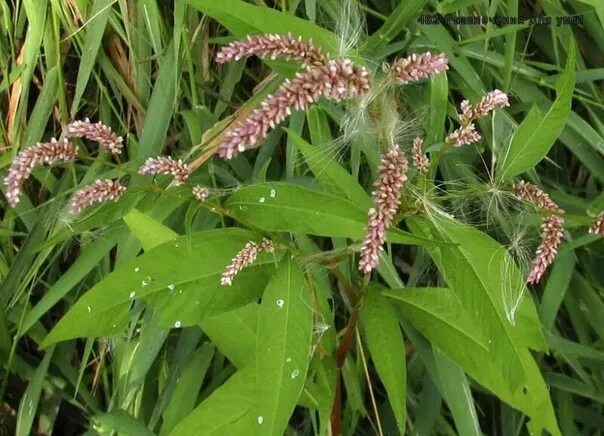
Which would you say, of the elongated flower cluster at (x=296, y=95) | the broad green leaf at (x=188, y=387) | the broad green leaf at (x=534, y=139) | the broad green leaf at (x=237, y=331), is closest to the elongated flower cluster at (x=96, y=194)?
the elongated flower cluster at (x=296, y=95)

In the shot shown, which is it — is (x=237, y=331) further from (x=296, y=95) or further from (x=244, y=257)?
(x=296, y=95)

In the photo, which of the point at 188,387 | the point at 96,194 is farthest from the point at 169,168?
the point at 188,387

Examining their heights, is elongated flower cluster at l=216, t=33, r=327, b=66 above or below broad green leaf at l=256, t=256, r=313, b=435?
above

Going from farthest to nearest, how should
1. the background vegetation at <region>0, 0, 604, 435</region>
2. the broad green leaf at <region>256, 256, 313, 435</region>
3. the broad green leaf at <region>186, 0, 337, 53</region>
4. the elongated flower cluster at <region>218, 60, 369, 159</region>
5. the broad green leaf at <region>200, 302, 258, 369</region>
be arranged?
the background vegetation at <region>0, 0, 604, 435</region>
the broad green leaf at <region>200, 302, 258, 369</region>
the broad green leaf at <region>186, 0, 337, 53</region>
the broad green leaf at <region>256, 256, 313, 435</region>
the elongated flower cluster at <region>218, 60, 369, 159</region>

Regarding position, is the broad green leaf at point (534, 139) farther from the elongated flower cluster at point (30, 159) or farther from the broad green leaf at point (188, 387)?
the broad green leaf at point (188, 387)

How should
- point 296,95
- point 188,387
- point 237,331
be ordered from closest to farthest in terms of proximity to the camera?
point 296,95
point 237,331
point 188,387

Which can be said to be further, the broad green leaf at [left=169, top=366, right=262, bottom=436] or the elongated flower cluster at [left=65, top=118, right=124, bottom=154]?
the broad green leaf at [left=169, top=366, right=262, bottom=436]

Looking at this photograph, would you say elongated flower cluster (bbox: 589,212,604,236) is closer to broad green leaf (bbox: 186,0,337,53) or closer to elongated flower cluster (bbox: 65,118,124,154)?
broad green leaf (bbox: 186,0,337,53)

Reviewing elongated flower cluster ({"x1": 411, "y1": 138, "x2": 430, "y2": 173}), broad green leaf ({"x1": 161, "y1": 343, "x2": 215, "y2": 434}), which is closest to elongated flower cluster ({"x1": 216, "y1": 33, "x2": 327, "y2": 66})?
elongated flower cluster ({"x1": 411, "y1": 138, "x2": 430, "y2": 173})
